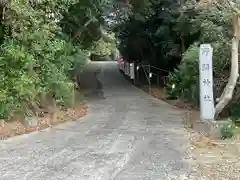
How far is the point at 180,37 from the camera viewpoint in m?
21.5

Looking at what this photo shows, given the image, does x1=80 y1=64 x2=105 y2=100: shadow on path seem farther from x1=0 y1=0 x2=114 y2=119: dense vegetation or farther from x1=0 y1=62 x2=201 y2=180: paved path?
x1=0 y1=62 x2=201 y2=180: paved path

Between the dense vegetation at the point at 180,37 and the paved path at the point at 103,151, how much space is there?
2480 millimetres

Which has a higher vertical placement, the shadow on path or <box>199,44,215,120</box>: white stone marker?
<box>199,44,215,120</box>: white stone marker

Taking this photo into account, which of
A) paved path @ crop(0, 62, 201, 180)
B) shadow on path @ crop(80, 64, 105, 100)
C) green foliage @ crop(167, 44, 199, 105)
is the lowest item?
shadow on path @ crop(80, 64, 105, 100)

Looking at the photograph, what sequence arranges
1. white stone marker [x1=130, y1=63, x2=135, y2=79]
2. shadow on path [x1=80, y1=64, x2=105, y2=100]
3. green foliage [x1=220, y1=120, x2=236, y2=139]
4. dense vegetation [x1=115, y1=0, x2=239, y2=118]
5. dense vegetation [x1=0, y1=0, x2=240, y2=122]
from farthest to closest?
Answer: white stone marker [x1=130, y1=63, x2=135, y2=79] → shadow on path [x1=80, y1=64, x2=105, y2=100] → dense vegetation [x1=115, y1=0, x2=239, y2=118] → dense vegetation [x1=0, y1=0, x2=240, y2=122] → green foliage [x1=220, y1=120, x2=236, y2=139]

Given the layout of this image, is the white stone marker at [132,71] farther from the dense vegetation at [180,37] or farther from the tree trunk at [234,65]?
the tree trunk at [234,65]

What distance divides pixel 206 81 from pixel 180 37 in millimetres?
10494

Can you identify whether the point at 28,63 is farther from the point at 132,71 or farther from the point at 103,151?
the point at 132,71

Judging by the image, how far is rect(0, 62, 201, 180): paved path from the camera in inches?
267

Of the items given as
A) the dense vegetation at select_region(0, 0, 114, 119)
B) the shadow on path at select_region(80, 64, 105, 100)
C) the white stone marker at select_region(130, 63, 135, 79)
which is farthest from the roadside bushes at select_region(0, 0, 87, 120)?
the white stone marker at select_region(130, 63, 135, 79)

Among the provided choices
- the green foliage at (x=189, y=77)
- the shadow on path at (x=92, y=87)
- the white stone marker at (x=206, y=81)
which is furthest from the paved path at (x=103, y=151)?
the shadow on path at (x=92, y=87)

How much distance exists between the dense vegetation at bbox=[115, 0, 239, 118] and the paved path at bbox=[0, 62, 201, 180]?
248cm

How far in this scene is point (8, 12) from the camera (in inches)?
452

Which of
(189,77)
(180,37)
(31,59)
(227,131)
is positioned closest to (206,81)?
(227,131)
